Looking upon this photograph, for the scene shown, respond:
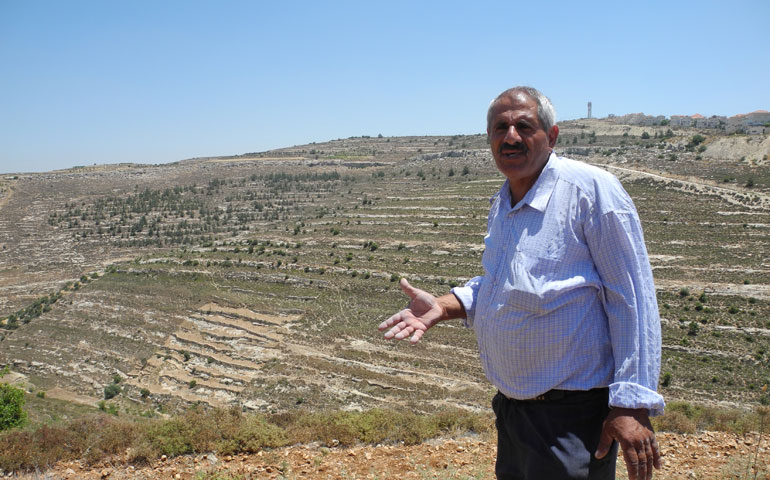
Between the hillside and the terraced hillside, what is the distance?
133 mm

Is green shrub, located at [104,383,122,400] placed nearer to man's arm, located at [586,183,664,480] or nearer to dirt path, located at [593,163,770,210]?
man's arm, located at [586,183,664,480]

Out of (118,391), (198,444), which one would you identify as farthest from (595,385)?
(118,391)

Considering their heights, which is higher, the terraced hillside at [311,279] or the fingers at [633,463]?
the fingers at [633,463]

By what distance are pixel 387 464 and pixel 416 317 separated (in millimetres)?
3360

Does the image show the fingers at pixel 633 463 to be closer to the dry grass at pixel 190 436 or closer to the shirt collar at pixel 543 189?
the shirt collar at pixel 543 189

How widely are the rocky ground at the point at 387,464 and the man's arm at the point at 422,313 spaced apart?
294cm

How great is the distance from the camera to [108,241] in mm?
42031

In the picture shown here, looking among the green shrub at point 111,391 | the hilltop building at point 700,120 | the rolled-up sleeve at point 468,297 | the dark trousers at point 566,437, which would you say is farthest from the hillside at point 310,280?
the hilltop building at point 700,120

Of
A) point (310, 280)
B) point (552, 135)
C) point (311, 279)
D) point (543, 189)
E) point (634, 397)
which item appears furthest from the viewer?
point (311, 279)

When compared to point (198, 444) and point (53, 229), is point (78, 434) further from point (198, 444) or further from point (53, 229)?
point (53, 229)

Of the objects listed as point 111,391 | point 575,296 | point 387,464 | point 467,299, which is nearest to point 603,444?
point 575,296

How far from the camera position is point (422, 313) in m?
2.50

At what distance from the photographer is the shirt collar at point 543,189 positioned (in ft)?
6.68

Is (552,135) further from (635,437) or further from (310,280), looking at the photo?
(310,280)
